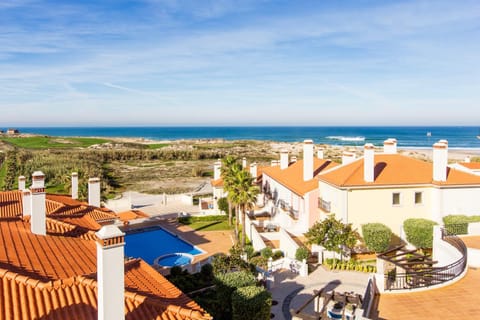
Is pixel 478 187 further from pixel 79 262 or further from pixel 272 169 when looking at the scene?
pixel 79 262

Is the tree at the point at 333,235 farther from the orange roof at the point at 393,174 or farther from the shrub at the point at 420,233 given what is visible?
the shrub at the point at 420,233

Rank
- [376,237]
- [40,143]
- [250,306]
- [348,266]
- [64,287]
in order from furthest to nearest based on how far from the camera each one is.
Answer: [40,143], [376,237], [348,266], [250,306], [64,287]

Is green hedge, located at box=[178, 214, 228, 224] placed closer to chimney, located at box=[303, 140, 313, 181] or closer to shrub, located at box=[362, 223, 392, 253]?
chimney, located at box=[303, 140, 313, 181]

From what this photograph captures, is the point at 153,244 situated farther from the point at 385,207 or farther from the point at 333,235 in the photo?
the point at 385,207

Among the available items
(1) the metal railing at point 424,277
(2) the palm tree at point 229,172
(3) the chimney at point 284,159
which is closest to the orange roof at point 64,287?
(1) the metal railing at point 424,277

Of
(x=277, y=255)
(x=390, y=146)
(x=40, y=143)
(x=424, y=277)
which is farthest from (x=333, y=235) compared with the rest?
(x=40, y=143)

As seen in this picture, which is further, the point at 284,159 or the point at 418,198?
the point at 284,159
